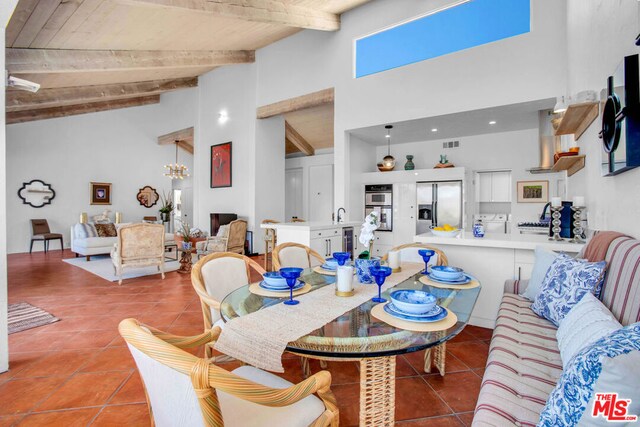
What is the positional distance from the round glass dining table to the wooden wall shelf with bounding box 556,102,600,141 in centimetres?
177

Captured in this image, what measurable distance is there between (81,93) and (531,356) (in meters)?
8.68

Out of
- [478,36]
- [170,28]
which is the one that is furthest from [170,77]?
[478,36]

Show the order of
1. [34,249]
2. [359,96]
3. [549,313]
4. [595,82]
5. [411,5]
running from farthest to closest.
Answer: [34,249]
[359,96]
[411,5]
[595,82]
[549,313]

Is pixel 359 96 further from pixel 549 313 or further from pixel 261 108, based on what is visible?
pixel 549 313

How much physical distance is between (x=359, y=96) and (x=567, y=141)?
10.1 ft

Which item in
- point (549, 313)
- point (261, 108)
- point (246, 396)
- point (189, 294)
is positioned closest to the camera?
point (246, 396)

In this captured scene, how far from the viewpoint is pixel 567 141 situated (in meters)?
3.97

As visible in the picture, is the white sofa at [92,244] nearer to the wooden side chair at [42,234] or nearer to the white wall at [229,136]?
the wooden side chair at [42,234]

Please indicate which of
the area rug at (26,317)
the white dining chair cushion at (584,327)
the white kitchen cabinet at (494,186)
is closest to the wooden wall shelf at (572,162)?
the white dining chair cushion at (584,327)

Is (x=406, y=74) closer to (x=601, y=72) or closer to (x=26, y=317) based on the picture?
(x=601, y=72)

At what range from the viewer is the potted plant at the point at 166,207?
9066 millimetres

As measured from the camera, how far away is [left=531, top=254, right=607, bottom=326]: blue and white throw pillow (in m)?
1.54

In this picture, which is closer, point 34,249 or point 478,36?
point 478,36

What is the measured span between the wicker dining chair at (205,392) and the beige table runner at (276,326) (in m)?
0.14
